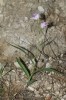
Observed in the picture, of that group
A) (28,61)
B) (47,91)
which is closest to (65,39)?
(28,61)

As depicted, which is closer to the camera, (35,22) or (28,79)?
(28,79)

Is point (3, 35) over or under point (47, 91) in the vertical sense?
over

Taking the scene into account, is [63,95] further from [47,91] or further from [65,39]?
[65,39]

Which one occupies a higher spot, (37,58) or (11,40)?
(11,40)

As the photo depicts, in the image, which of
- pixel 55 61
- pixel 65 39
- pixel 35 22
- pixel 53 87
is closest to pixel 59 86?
pixel 53 87

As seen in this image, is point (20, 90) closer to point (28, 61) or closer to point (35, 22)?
point (28, 61)

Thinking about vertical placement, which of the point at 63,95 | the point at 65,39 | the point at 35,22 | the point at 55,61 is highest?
the point at 35,22
